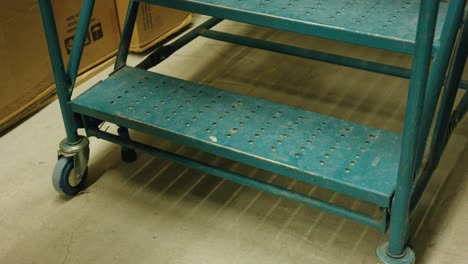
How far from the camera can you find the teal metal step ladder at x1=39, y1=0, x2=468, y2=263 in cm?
143

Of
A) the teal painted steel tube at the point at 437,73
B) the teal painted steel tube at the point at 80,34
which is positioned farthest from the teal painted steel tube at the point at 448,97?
the teal painted steel tube at the point at 80,34

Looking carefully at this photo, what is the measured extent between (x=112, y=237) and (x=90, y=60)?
114 centimetres

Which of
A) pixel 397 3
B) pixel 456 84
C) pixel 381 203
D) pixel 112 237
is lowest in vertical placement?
pixel 112 237

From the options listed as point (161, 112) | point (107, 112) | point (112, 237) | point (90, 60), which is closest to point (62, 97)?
point (107, 112)

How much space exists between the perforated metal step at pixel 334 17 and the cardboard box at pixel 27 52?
0.84 metres

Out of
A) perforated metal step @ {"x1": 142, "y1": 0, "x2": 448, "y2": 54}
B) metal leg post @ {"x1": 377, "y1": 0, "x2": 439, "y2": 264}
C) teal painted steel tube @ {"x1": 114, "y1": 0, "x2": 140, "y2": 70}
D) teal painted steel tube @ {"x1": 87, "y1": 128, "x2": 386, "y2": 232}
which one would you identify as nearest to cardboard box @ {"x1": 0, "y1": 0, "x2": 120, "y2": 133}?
teal painted steel tube @ {"x1": 114, "y1": 0, "x2": 140, "y2": 70}

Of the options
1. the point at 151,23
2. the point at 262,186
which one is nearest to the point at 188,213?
the point at 262,186

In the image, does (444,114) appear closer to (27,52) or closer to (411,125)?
(411,125)

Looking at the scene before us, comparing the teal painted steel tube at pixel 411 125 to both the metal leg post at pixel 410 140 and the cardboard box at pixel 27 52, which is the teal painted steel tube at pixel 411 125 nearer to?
the metal leg post at pixel 410 140

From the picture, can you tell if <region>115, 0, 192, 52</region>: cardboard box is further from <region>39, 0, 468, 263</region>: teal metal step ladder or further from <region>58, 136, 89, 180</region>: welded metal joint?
<region>58, 136, 89, 180</region>: welded metal joint

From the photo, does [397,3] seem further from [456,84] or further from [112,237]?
[112,237]

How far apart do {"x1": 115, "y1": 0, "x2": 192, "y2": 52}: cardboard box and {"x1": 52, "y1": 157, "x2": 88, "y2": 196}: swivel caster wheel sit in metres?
1.00

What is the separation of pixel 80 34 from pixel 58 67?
124 mm

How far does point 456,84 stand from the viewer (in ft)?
5.19
